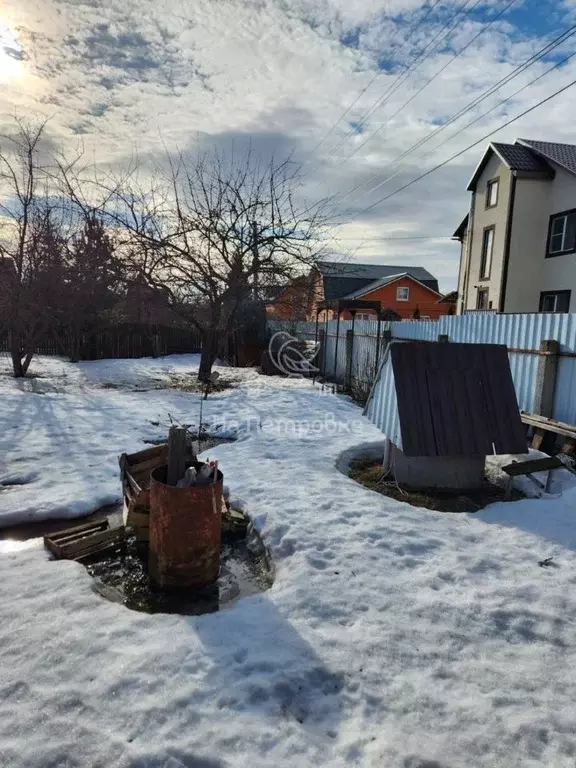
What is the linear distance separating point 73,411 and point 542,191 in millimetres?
18956

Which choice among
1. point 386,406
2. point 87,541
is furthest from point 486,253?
point 87,541

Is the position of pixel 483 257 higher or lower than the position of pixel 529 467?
higher

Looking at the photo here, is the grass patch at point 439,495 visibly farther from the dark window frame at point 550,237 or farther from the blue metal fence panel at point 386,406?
the dark window frame at point 550,237

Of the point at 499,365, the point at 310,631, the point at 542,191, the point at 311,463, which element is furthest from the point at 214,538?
the point at 542,191

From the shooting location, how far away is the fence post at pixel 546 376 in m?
5.42

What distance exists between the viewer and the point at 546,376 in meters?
5.47

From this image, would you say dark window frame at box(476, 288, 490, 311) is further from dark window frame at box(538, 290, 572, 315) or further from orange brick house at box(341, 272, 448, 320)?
orange brick house at box(341, 272, 448, 320)

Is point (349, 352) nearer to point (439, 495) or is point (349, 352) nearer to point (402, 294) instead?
point (439, 495)

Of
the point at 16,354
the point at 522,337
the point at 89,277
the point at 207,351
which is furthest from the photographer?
the point at 89,277

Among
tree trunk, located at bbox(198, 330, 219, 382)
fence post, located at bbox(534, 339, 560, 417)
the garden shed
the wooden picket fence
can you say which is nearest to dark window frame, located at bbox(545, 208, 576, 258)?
tree trunk, located at bbox(198, 330, 219, 382)

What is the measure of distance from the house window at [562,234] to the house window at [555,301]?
5.00 ft

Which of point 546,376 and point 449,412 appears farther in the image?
point 546,376

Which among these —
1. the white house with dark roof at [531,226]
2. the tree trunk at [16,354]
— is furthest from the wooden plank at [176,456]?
the white house with dark roof at [531,226]

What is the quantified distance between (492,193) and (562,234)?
378cm
